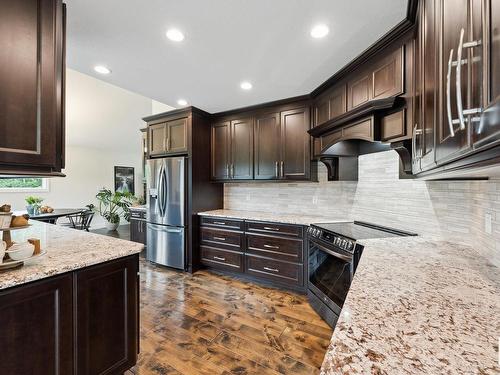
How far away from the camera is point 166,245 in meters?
3.79

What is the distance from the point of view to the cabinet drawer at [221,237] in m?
3.39

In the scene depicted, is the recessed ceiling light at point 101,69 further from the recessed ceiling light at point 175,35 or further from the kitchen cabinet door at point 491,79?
the kitchen cabinet door at point 491,79

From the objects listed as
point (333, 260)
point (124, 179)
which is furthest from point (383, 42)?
point (124, 179)

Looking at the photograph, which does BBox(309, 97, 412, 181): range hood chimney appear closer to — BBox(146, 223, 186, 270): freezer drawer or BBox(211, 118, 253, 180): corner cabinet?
BBox(211, 118, 253, 180): corner cabinet

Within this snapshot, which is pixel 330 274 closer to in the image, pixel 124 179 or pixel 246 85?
pixel 246 85

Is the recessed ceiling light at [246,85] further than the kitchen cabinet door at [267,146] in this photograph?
No

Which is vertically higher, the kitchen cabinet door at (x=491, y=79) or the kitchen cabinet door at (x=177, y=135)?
the kitchen cabinet door at (x=177, y=135)

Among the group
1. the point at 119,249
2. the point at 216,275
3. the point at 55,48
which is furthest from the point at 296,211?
the point at 55,48

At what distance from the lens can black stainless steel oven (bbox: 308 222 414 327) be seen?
6.73ft

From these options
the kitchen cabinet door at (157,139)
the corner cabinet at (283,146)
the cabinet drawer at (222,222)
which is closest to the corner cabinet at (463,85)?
the corner cabinet at (283,146)

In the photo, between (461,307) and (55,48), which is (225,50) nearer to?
(55,48)

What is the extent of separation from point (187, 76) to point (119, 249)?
1931 mm

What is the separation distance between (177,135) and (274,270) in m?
2.53

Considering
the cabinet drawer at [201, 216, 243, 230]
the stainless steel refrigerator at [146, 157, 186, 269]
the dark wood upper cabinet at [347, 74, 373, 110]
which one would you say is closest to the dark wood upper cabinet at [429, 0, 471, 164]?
the dark wood upper cabinet at [347, 74, 373, 110]
